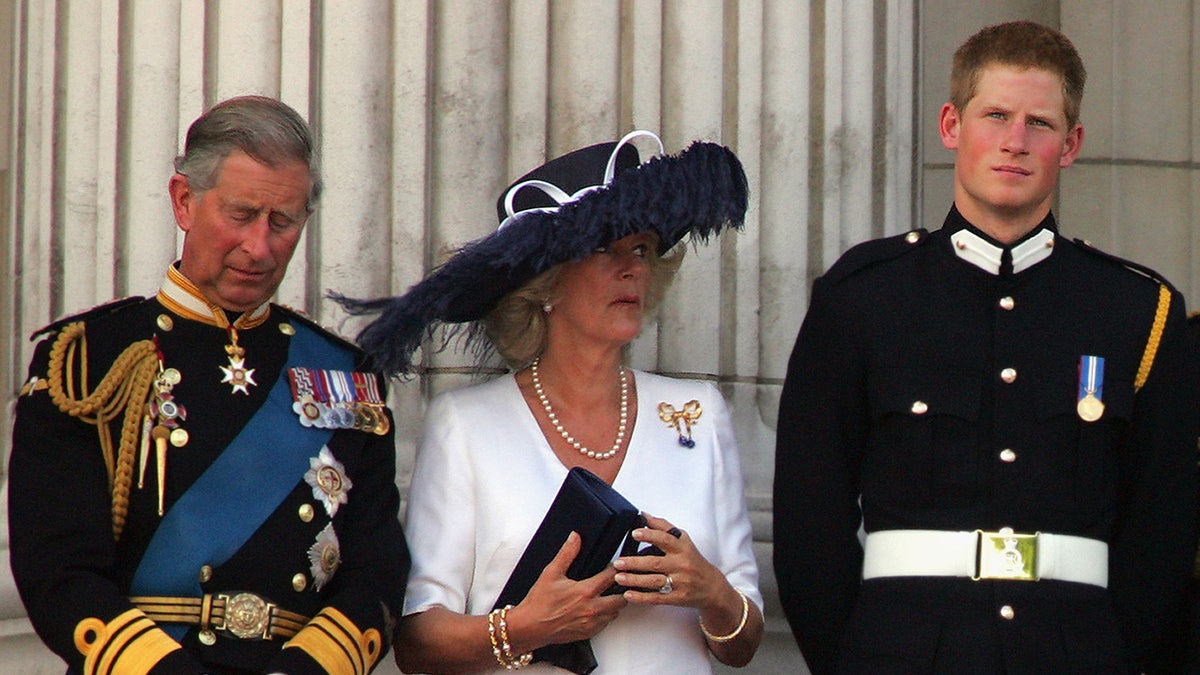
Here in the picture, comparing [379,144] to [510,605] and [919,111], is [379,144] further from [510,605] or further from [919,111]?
[919,111]

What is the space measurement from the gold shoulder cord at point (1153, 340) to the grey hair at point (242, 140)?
5.27 ft

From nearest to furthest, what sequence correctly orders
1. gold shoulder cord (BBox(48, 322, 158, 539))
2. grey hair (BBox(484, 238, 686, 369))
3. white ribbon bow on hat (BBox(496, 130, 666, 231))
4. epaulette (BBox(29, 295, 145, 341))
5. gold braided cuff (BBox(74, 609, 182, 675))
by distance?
1. gold braided cuff (BBox(74, 609, 182, 675))
2. gold shoulder cord (BBox(48, 322, 158, 539))
3. epaulette (BBox(29, 295, 145, 341))
4. white ribbon bow on hat (BBox(496, 130, 666, 231))
5. grey hair (BBox(484, 238, 686, 369))

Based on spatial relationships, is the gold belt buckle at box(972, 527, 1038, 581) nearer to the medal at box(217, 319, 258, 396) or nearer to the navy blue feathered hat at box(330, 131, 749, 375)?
the navy blue feathered hat at box(330, 131, 749, 375)

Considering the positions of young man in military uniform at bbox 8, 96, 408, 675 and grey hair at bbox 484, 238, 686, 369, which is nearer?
young man in military uniform at bbox 8, 96, 408, 675

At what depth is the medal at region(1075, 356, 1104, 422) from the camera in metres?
4.10

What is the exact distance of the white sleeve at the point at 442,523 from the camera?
14.1ft

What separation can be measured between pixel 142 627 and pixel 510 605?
79 centimetres

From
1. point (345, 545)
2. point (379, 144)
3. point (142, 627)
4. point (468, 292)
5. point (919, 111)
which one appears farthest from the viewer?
point (919, 111)

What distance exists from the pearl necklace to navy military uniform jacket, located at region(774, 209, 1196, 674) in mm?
371

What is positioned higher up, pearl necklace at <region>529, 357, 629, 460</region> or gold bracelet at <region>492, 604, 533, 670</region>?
pearl necklace at <region>529, 357, 629, 460</region>

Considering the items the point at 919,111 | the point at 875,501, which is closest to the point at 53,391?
the point at 875,501

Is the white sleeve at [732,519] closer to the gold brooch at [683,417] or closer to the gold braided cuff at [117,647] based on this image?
the gold brooch at [683,417]

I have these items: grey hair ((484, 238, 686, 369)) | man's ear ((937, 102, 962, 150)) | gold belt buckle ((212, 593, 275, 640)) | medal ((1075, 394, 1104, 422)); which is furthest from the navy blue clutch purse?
man's ear ((937, 102, 962, 150))

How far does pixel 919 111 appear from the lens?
579 centimetres
